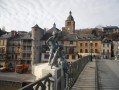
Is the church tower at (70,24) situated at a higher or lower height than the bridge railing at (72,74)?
higher

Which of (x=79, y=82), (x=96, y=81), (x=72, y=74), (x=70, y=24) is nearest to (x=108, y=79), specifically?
(x=96, y=81)

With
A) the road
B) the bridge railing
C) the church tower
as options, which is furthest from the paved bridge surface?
the church tower

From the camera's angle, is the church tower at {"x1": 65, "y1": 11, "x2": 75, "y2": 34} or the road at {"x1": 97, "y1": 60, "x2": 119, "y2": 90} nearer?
the road at {"x1": 97, "y1": 60, "x2": 119, "y2": 90}

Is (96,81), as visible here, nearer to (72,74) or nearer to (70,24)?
(72,74)

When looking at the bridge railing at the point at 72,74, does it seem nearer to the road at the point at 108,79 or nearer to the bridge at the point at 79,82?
the bridge at the point at 79,82

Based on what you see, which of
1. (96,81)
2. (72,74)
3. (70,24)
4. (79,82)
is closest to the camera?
(72,74)

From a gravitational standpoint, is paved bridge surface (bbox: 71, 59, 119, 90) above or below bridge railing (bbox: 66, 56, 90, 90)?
below

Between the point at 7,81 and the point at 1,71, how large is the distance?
51.0 ft

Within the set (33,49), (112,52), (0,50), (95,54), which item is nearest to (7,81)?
(33,49)

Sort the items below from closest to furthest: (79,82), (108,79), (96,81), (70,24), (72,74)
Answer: (72,74), (79,82), (96,81), (108,79), (70,24)

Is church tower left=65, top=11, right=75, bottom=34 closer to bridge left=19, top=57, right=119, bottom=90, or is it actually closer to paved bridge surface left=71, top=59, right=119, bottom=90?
paved bridge surface left=71, top=59, right=119, bottom=90

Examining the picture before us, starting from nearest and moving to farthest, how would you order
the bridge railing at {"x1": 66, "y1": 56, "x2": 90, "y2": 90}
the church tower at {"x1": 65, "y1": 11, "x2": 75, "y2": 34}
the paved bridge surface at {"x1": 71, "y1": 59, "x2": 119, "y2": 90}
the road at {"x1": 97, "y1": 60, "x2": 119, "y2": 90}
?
the bridge railing at {"x1": 66, "y1": 56, "x2": 90, "y2": 90}
the paved bridge surface at {"x1": 71, "y1": 59, "x2": 119, "y2": 90}
the road at {"x1": 97, "y1": 60, "x2": 119, "y2": 90}
the church tower at {"x1": 65, "y1": 11, "x2": 75, "y2": 34}

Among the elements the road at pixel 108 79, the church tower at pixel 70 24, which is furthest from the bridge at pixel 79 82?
the church tower at pixel 70 24

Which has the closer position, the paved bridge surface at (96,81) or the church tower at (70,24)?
the paved bridge surface at (96,81)
